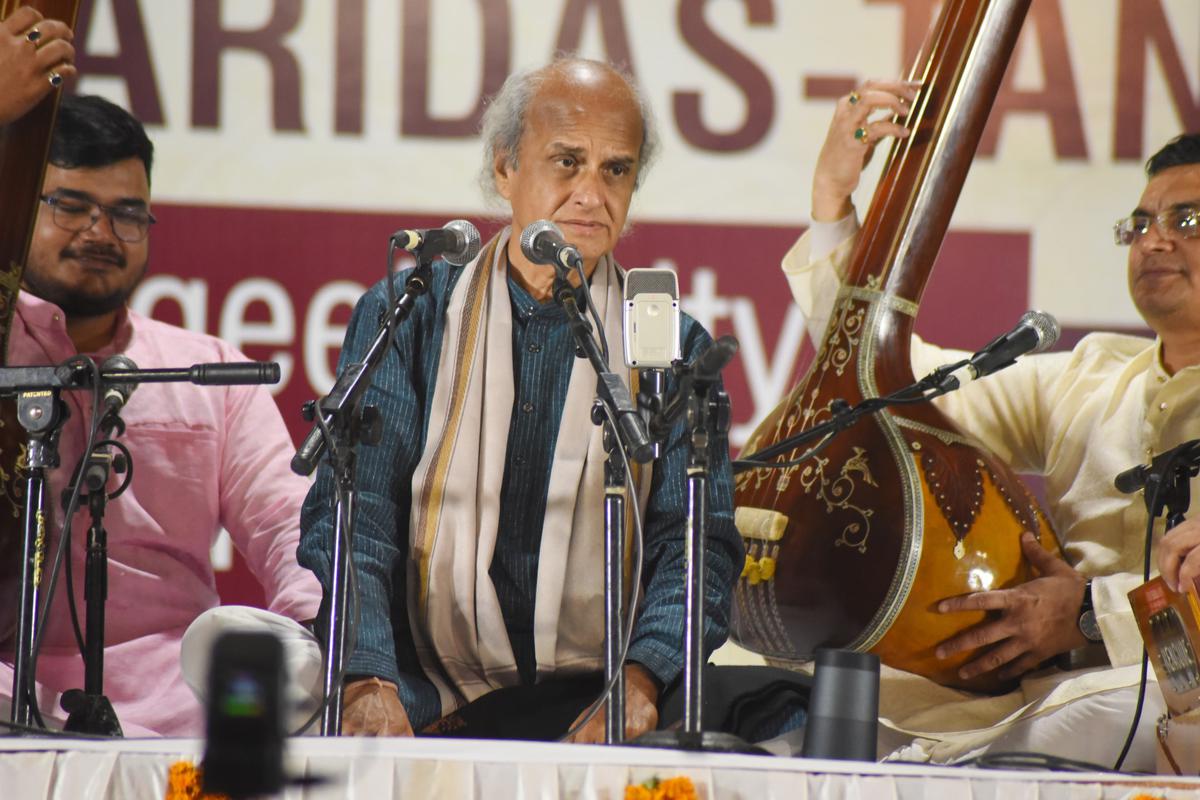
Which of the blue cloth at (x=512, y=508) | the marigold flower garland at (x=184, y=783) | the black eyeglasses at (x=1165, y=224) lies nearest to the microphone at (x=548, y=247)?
the blue cloth at (x=512, y=508)

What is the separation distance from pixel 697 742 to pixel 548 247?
857 mm

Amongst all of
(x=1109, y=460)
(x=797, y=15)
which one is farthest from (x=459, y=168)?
(x=1109, y=460)

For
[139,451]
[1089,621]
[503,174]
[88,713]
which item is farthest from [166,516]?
[1089,621]

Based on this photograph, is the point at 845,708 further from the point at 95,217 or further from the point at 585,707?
the point at 95,217

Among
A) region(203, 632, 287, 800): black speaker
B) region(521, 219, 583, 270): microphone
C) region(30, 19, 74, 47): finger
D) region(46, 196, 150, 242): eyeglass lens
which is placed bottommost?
region(203, 632, 287, 800): black speaker

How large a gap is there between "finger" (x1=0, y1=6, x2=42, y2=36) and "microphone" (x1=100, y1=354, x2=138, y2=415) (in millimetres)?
1066

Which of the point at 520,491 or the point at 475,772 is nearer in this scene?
the point at 475,772

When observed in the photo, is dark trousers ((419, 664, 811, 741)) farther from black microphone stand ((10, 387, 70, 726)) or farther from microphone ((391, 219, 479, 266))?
microphone ((391, 219, 479, 266))

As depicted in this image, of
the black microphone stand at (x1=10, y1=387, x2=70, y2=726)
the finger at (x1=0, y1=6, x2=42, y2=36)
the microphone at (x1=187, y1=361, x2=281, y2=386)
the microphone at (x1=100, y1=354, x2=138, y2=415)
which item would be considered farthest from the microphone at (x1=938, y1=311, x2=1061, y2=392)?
the finger at (x1=0, y1=6, x2=42, y2=36)

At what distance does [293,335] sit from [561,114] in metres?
1.26

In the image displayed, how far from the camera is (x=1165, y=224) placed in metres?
3.56

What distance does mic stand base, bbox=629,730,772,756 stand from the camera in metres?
1.92

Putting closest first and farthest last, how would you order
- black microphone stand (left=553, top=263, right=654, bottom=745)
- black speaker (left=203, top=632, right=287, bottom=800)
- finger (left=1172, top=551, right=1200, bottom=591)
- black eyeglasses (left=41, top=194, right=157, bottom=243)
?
1. black speaker (left=203, top=632, right=287, bottom=800)
2. black microphone stand (left=553, top=263, right=654, bottom=745)
3. finger (left=1172, top=551, right=1200, bottom=591)
4. black eyeglasses (left=41, top=194, right=157, bottom=243)

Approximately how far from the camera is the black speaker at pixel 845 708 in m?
2.19
